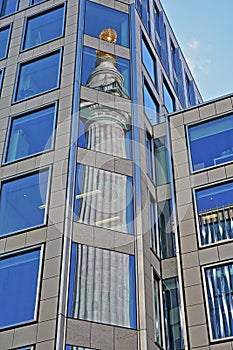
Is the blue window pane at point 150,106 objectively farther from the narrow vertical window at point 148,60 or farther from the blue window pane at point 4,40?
the blue window pane at point 4,40

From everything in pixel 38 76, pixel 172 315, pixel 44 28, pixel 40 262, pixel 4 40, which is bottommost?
pixel 172 315

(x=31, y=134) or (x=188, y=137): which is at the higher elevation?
(x=188, y=137)

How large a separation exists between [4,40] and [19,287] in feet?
51.5

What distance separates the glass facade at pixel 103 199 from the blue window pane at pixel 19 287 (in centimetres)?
231

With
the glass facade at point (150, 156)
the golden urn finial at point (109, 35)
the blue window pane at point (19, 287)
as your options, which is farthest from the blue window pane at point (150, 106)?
the blue window pane at point (19, 287)

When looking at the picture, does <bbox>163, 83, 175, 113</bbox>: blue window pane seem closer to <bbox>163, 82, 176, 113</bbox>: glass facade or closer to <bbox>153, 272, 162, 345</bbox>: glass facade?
<bbox>163, 82, 176, 113</bbox>: glass facade

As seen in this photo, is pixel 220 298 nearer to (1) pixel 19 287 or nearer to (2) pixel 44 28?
(1) pixel 19 287

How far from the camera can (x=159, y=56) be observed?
3088 cm

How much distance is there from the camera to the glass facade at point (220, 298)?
18391mm

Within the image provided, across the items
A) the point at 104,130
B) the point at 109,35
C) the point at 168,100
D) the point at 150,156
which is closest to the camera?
the point at 104,130

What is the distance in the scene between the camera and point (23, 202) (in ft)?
68.8

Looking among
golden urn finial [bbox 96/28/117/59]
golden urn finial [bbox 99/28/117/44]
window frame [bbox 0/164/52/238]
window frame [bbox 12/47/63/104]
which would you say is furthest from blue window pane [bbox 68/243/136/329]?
golden urn finial [bbox 99/28/117/44]

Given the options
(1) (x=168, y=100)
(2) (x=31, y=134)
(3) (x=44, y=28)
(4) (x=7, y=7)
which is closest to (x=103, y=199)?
(2) (x=31, y=134)

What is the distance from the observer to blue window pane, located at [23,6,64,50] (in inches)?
1077
